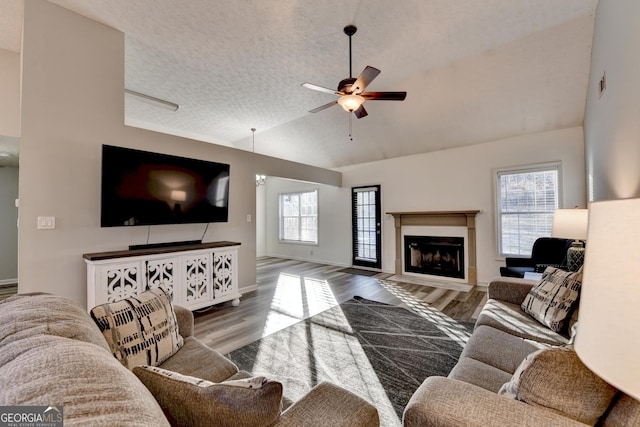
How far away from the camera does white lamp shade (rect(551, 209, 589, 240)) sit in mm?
2635

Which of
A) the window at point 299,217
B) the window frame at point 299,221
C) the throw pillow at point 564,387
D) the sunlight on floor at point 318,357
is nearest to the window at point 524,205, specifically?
the sunlight on floor at point 318,357

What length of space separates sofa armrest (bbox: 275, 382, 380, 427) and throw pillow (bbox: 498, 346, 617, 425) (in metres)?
0.57

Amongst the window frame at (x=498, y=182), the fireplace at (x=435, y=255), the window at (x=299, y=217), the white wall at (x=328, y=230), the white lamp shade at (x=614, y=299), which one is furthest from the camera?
the window at (x=299, y=217)

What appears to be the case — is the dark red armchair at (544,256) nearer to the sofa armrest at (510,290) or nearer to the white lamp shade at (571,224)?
the white lamp shade at (571,224)

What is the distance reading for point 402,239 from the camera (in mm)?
5922

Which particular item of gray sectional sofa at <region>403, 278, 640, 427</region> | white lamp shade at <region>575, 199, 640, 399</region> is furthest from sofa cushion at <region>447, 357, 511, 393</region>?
white lamp shade at <region>575, 199, 640, 399</region>

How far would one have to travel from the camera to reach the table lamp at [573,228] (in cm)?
264

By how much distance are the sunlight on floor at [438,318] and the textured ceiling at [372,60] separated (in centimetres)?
302

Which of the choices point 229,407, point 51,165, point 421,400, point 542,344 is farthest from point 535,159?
point 51,165

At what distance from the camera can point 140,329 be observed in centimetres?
144

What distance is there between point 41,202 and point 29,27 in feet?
5.62

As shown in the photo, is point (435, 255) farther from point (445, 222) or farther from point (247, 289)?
point (247, 289)

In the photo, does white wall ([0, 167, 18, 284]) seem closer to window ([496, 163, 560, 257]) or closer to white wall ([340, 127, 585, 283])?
white wall ([340, 127, 585, 283])

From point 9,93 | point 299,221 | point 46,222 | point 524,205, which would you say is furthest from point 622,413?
point 299,221
